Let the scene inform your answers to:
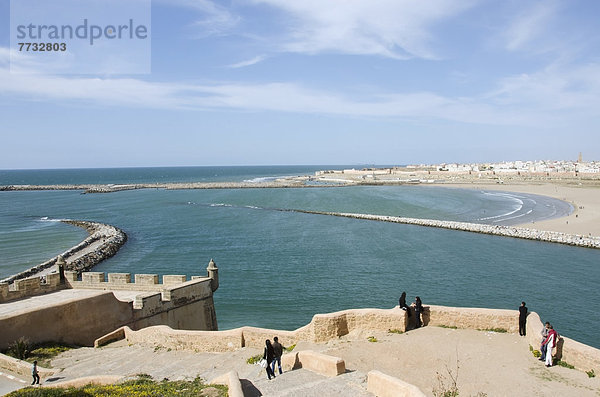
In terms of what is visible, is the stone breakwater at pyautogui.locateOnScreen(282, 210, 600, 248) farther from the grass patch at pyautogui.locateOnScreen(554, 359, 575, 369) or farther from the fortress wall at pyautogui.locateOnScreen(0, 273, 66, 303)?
the fortress wall at pyautogui.locateOnScreen(0, 273, 66, 303)

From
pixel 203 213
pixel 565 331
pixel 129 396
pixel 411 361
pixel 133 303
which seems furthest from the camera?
pixel 203 213

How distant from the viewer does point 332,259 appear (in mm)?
39562

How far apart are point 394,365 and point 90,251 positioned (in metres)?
39.2

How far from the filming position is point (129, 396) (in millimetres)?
8758

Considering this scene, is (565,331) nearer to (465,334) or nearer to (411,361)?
(465,334)

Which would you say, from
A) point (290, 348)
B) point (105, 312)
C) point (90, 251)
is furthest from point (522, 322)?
point (90, 251)

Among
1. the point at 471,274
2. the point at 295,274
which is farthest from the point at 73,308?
the point at 471,274

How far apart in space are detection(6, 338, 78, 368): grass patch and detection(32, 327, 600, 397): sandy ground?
282 mm

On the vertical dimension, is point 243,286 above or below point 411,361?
below

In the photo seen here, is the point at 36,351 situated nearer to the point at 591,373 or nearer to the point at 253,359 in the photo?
the point at 253,359

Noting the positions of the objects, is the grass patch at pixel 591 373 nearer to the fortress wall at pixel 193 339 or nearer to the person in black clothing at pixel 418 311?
the person in black clothing at pixel 418 311

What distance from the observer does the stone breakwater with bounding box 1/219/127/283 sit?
35.0 m

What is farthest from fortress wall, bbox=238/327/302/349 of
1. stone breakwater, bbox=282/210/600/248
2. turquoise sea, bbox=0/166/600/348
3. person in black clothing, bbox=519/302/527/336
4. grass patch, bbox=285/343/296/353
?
stone breakwater, bbox=282/210/600/248

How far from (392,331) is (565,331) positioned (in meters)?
14.8
